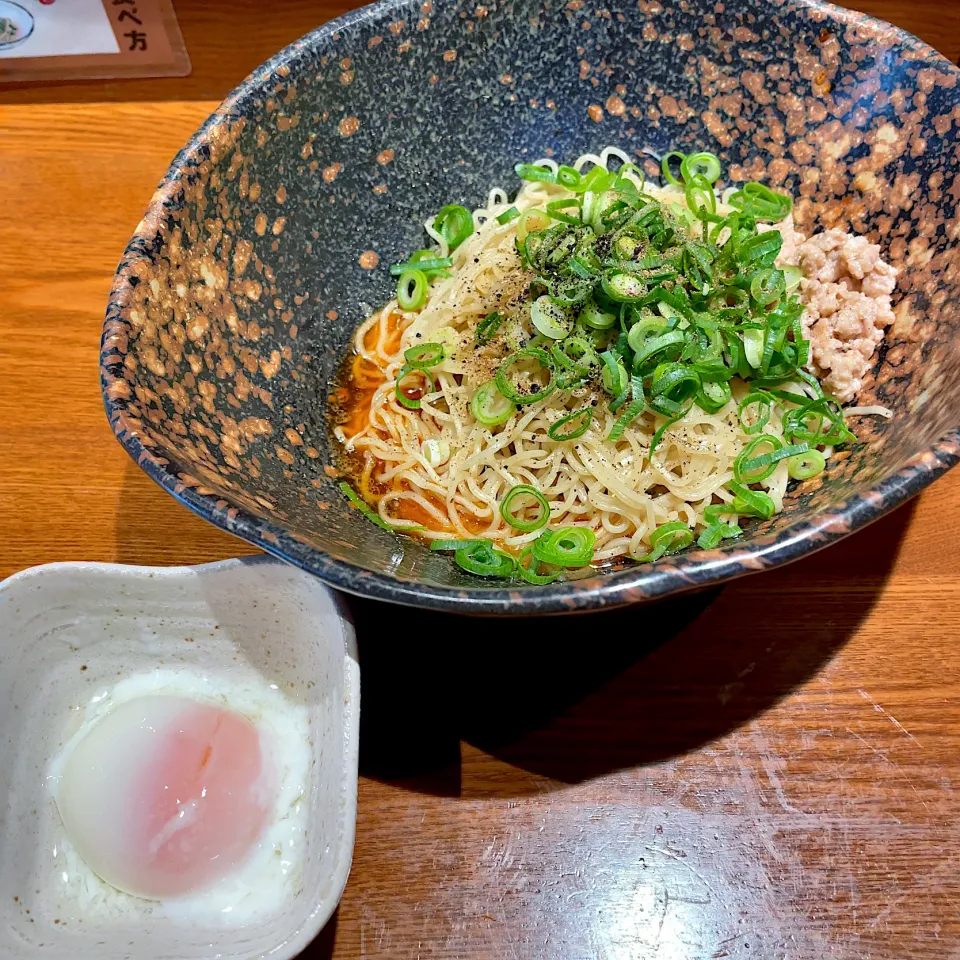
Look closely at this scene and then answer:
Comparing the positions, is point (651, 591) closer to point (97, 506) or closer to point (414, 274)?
point (414, 274)

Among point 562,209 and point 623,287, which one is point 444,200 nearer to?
point 562,209

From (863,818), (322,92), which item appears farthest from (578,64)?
(863,818)

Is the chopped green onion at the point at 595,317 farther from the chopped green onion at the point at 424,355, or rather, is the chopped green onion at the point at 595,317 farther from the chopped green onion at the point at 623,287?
the chopped green onion at the point at 424,355

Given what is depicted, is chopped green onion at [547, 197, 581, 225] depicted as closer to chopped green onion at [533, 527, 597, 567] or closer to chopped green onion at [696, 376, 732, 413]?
chopped green onion at [696, 376, 732, 413]

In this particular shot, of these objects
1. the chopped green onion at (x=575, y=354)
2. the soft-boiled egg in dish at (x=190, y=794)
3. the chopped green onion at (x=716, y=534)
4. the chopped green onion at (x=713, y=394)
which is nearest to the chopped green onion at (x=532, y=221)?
the chopped green onion at (x=575, y=354)

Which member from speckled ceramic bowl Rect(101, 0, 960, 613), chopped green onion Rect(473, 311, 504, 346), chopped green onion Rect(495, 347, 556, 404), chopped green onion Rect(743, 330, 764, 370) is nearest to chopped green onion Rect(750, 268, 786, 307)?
chopped green onion Rect(743, 330, 764, 370)

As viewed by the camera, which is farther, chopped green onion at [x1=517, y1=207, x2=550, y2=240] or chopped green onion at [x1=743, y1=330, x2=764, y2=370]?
chopped green onion at [x1=517, y1=207, x2=550, y2=240]
